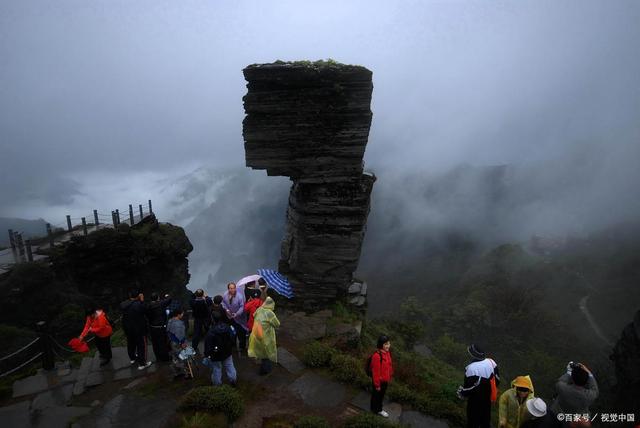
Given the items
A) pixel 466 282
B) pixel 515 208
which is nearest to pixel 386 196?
pixel 515 208

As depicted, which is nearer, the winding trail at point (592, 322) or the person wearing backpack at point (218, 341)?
the person wearing backpack at point (218, 341)

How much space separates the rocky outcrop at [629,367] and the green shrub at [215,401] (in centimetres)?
4018

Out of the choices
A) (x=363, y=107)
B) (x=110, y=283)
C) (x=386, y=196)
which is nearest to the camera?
(x=363, y=107)

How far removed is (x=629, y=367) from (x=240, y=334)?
42.4 meters

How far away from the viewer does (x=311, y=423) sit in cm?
870

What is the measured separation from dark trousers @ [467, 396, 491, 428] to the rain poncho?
5108 mm

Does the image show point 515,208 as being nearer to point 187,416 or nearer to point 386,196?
point 386,196

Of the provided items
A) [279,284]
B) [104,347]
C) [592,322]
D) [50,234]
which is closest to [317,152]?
[279,284]

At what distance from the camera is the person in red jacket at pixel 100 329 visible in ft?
37.3

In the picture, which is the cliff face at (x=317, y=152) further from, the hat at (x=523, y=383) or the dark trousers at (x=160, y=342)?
the hat at (x=523, y=383)

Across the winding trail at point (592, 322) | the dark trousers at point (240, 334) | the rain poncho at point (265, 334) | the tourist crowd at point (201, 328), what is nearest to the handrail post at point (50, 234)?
the tourist crowd at point (201, 328)

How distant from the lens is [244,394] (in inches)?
397

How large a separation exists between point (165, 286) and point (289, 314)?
30.2m

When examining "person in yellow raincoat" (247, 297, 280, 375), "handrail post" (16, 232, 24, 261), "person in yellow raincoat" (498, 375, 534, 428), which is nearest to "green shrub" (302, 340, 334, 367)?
"person in yellow raincoat" (247, 297, 280, 375)
